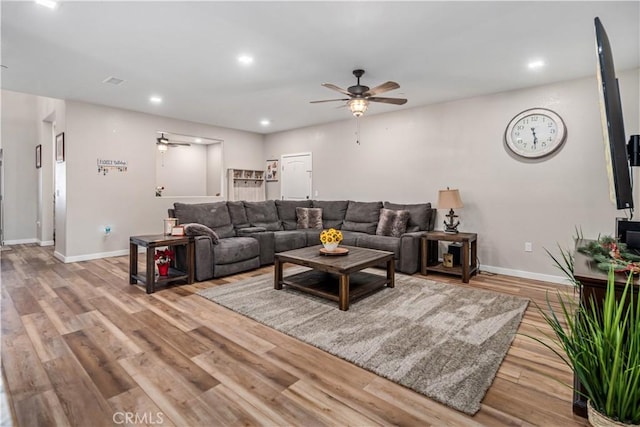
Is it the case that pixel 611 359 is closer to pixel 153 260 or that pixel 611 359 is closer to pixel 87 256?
pixel 153 260

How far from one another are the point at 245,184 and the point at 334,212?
2.87 m

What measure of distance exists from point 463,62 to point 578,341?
→ 3128 mm

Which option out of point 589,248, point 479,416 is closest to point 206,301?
point 479,416

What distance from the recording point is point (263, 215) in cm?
566

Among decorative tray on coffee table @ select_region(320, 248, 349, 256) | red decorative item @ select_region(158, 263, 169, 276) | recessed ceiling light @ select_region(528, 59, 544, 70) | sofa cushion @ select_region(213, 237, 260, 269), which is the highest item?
recessed ceiling light @ select_region(528, 59, 544, 70)

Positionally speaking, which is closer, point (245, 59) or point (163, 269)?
point (245, 59)

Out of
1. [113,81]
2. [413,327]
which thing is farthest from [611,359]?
[113,81]

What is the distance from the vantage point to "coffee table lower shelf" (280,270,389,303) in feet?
10.9

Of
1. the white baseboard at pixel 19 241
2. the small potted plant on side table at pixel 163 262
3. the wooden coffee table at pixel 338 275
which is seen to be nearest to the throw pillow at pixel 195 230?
the small potted plant on side table at pixel 163 262

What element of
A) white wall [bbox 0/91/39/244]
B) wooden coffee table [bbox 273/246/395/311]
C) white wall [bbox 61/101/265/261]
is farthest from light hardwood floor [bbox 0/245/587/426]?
white wall [bbox 0/91/39/244]

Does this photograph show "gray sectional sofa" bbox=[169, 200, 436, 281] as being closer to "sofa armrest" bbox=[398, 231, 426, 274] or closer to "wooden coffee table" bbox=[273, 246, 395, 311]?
"sofa armrest" bbox=[398, 231, 426, 274]

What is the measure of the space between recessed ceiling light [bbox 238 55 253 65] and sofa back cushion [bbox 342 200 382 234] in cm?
314

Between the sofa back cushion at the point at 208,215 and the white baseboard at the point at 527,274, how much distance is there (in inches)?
158

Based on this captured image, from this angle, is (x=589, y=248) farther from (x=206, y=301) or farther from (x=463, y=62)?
(x=206, y=301)
